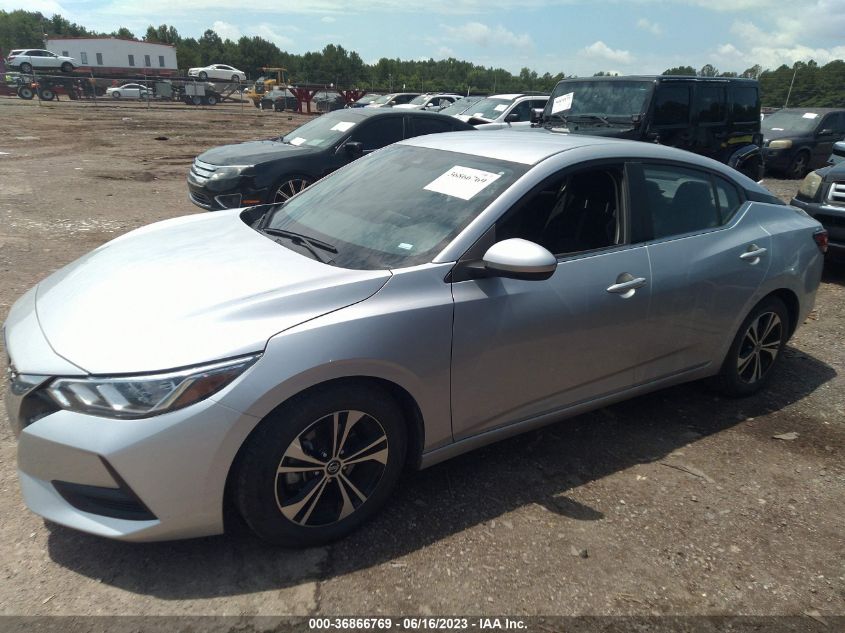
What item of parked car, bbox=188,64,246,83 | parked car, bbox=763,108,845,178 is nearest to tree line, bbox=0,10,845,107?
parked car, bbox=188,64,246,83

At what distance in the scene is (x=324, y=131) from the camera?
8.77 m

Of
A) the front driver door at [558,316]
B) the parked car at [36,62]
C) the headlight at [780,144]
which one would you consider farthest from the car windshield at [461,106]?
the parked car at [36,62]

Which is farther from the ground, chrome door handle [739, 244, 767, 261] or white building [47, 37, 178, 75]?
white building [47, 37, 178, 75]

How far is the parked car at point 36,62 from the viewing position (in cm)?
4206

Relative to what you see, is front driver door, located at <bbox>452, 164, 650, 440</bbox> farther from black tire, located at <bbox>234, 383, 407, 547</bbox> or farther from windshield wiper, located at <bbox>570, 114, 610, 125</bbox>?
windshield wiper, located at <bbox>570, 114, 610, 125</bbox>

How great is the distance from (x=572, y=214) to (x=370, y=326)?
131cm

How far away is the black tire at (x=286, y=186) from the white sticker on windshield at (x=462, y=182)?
5.04m

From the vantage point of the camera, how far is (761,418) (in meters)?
3.93

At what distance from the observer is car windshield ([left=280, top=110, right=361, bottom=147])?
28.1ft

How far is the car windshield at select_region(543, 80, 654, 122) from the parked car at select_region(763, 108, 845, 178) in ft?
20.2

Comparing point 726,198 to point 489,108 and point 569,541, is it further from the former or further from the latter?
point 489,108

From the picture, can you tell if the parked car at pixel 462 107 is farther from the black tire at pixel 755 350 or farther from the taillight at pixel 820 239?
the black tire at pixel 755 350

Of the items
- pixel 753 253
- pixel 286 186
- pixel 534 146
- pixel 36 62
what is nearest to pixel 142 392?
pixel 534 146

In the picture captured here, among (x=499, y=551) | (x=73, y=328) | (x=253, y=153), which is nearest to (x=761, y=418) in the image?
(x=499, y=551)
